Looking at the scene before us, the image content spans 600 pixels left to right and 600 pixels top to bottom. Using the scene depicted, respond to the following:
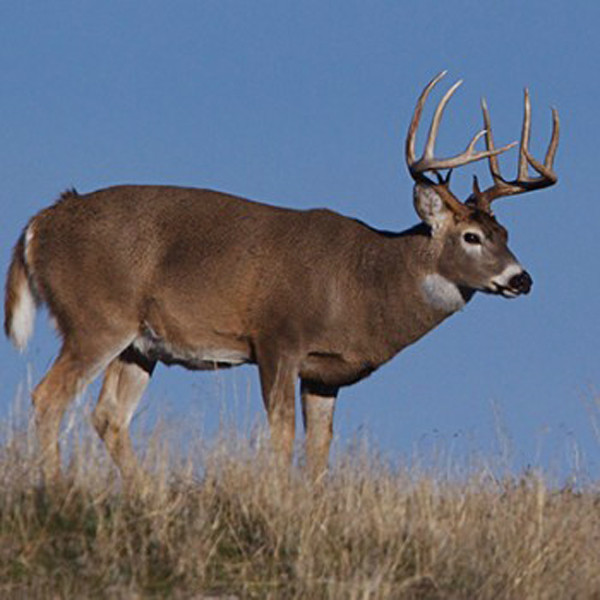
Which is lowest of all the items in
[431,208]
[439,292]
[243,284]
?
[243,284]

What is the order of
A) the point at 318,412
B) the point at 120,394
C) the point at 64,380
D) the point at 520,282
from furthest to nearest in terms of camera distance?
the point at 120,394 → the point at 318,412 → the point at 520,282 → the point at 64,380

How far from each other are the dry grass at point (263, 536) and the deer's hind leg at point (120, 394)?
3.40 metres

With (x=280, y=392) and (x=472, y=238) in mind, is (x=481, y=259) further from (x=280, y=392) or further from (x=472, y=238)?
(x=280, y=392)

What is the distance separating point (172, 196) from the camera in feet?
38.4

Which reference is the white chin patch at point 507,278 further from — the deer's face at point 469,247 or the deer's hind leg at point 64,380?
the deer's hind leg at point 64,380

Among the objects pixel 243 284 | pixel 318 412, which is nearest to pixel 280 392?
pixel 318 412

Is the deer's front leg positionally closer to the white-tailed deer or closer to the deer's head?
the white-tailed deer

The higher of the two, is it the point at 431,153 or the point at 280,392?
the point at 431,153

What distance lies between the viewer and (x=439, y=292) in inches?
460

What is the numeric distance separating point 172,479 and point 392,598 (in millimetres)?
2025

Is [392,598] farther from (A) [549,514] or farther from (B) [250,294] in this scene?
(B) [250,294]

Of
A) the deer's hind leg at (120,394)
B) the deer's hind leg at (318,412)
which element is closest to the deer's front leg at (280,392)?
the deer's hind leg at (318,412)

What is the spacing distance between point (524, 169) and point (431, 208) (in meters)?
1.09

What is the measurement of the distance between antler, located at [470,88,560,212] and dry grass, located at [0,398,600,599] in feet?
14.2
